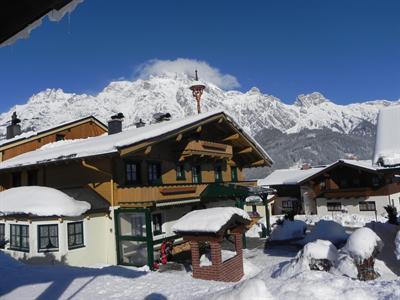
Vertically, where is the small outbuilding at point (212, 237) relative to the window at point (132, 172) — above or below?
below

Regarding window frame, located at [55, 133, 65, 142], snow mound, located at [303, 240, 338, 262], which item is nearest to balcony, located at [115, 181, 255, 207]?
snow mound, located at [303, 240, 338, 262]

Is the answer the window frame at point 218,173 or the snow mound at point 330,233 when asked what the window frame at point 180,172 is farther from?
the snow mound at point 330,233

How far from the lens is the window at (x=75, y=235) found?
17.1m

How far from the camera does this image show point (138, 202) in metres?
17.9

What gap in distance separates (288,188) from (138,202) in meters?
29.0

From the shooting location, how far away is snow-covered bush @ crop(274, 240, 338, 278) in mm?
12281

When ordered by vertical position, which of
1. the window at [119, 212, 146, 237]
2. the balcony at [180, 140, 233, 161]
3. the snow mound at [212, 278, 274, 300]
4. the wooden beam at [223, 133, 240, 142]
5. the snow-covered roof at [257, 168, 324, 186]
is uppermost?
the wooden beam at [223, 133, 240, 142]

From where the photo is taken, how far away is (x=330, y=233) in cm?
1958

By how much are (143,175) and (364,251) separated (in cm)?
1139

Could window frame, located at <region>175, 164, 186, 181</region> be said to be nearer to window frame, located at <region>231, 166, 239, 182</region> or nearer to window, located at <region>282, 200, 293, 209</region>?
window frame, located at <region>231, 166, 239, 182</region>

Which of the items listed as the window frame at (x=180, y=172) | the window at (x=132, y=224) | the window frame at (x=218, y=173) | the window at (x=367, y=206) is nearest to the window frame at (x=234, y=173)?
the window frame at (x=218, y=173)

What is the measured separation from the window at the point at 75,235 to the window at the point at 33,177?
5852mm

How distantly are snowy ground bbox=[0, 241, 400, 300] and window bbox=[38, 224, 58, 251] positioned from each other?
8.36 feet

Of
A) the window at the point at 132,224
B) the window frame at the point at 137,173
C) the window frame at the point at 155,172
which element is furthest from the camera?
the window frame at the point at 155,172
